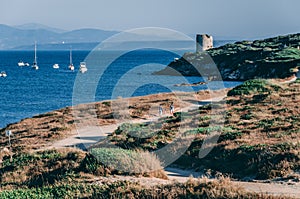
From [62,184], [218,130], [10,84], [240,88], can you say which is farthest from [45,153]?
[10,84]

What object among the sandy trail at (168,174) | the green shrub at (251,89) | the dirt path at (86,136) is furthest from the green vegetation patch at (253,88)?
the sandy trail at (168,174)

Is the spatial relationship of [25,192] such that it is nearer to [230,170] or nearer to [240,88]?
[230,170]

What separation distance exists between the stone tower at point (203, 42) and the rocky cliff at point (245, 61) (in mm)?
10076

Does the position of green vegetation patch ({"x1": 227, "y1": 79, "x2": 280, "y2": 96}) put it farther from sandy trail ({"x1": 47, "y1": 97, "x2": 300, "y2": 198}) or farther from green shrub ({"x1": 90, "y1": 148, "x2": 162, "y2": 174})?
green shrub ({"x1": 90, "y1": 148, "x2": 162, "y2": 174})

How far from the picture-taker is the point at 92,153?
16938 millimetres

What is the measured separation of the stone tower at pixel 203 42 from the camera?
147375 mm

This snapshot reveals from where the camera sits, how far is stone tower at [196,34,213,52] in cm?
14738

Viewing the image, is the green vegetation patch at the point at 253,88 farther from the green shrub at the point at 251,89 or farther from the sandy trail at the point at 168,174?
the sandy trail at the point at 168,174

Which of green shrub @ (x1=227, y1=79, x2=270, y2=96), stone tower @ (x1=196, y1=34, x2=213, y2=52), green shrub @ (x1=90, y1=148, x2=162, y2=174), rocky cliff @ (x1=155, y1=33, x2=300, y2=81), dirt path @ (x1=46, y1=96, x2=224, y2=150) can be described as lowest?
dirt path @ (x1=46, y1=96, x2=224, y2=150)

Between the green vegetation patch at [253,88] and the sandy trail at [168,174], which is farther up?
the green vegetation patch at [253,88]

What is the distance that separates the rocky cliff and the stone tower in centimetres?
1008

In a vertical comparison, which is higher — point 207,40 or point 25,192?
point 207,40

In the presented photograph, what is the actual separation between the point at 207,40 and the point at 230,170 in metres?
136

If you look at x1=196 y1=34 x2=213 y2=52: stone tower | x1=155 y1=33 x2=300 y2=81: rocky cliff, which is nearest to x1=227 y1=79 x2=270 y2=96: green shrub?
x1=155 y1=33 x2=300 y2=81: rocky cliff
